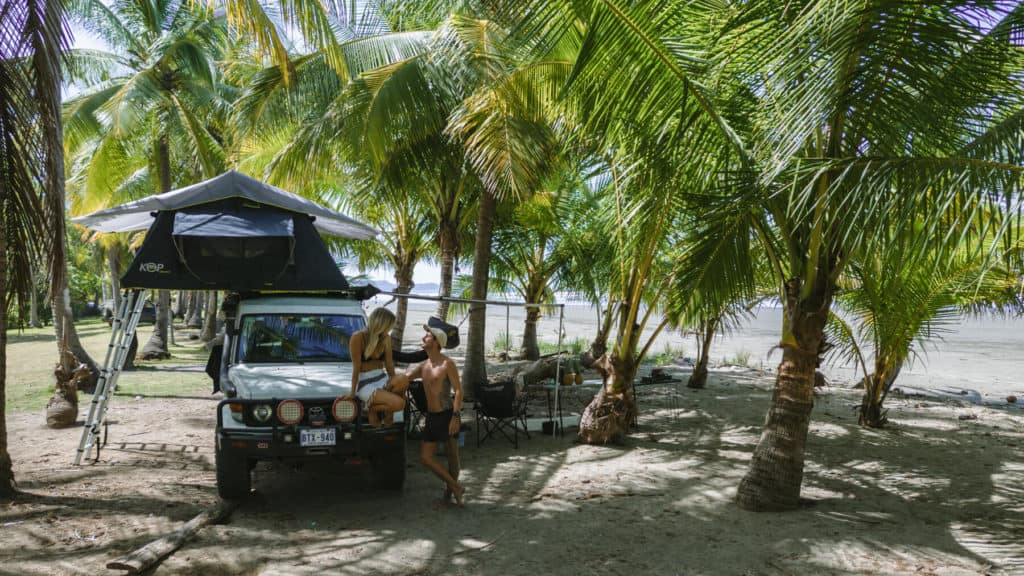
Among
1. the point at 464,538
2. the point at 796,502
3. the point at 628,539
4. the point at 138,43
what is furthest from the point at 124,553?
the point at 138,43

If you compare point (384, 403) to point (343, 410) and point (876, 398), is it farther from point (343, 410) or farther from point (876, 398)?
point (876, 398)

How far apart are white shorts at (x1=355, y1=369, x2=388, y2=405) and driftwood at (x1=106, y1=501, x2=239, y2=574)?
1.40m

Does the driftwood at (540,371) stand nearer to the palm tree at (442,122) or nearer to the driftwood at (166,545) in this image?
the palm tree at (442,122)

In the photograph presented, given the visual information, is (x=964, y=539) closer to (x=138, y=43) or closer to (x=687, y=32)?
(x=687, y=32)

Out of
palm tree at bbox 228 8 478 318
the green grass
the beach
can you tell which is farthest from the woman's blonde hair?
the green grass

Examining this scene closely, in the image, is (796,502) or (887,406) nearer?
(796,502)

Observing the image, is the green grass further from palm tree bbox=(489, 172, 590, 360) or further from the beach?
palm tree bbox=(489, 172, 590, 360)

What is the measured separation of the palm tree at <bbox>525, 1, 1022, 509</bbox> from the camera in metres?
4.25

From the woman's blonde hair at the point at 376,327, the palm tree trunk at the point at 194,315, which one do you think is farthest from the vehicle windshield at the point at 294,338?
the palm tree trunk at the point at 194,315

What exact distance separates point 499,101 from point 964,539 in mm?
6434

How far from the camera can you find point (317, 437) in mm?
5480

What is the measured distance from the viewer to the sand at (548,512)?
4645 mm

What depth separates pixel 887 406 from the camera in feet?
40.7

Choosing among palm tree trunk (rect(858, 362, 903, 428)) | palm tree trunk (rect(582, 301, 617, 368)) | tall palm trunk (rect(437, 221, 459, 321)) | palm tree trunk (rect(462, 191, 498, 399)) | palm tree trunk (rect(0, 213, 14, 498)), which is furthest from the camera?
tall palm trunk (rect(437, 221, 459, 321))
